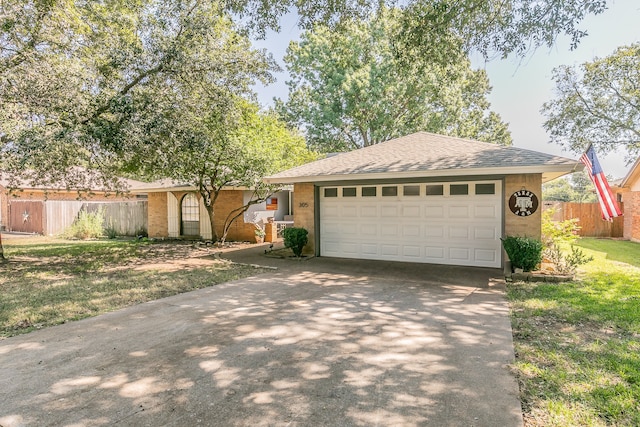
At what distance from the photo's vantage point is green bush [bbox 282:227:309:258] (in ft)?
35.5

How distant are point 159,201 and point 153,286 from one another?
1103 cm

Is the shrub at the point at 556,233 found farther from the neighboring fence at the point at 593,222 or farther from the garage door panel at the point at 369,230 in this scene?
the neighboring fence at the point at 593,222

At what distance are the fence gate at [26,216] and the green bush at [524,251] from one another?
2172 cm

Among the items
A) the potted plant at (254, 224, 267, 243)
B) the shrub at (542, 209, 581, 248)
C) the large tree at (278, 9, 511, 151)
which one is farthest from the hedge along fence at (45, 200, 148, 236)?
the shrub at (542, 209, 581, 248)

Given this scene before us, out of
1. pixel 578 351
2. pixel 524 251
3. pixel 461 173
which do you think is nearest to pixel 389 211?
pixel 461 173

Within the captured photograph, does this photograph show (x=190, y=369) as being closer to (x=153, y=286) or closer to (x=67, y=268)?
(x=153, y=286)

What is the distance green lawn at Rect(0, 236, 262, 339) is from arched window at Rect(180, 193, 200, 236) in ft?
9.70

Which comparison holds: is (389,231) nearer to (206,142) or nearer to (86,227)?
(206,142)

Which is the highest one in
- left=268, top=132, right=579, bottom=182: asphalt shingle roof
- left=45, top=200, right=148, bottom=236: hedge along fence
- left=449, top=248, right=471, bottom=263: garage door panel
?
left=268, top=132, right=579, bottom=182: asphalt shingle roof

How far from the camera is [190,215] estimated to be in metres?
16.9

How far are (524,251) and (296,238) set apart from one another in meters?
5.88

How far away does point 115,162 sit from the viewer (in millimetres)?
10531

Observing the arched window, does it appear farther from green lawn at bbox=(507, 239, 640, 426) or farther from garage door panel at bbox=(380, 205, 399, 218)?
green lawn at bbox=(507, 239, 640, 426)

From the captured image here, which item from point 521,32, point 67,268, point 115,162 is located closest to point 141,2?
point 115,162
